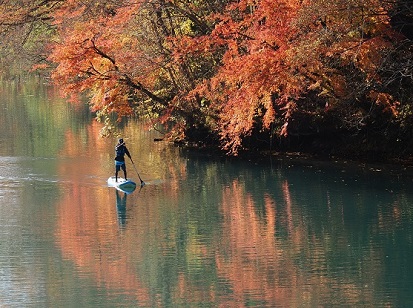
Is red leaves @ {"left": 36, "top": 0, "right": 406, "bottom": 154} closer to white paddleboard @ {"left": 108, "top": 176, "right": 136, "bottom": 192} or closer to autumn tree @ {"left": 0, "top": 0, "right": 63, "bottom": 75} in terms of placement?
autumn tree @ {"left": 0, "top": 0, "right": 63, "bottom": 75}

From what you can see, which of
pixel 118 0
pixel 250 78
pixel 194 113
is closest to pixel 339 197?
pixel 250 78

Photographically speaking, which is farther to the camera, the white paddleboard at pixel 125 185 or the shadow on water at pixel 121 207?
the white paddleboard at pixel 125 185

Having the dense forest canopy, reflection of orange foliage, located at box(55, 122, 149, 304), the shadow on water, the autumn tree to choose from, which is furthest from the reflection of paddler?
the autumn tree

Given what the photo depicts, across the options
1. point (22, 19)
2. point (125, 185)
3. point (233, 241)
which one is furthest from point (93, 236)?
point (22, 19)

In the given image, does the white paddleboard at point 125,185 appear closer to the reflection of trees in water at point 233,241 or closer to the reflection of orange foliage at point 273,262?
the reflection of trees in water at point 233,241

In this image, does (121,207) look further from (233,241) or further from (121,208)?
(233,241)

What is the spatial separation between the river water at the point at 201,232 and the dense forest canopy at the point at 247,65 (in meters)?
1.26

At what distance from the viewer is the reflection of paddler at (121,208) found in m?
19.2

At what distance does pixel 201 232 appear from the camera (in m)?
18.1

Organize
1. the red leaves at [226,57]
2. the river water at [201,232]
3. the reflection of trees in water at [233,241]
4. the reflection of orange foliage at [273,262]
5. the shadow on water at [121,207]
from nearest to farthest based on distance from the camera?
the reflection of orange foliage at [273,262]
the river water at [201,232]
the reflection of trees in water at [233,241]
the shadow on water at [121,207]
the red leaves at [226,57]

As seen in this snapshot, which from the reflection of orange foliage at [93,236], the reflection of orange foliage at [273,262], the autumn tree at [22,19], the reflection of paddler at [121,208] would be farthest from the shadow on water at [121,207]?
the autumn tree at [22,19]

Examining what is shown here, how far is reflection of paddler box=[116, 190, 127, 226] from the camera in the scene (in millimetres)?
19203

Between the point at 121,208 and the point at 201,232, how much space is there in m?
3.13

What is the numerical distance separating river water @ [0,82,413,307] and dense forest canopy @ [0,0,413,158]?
1265 millimetres
